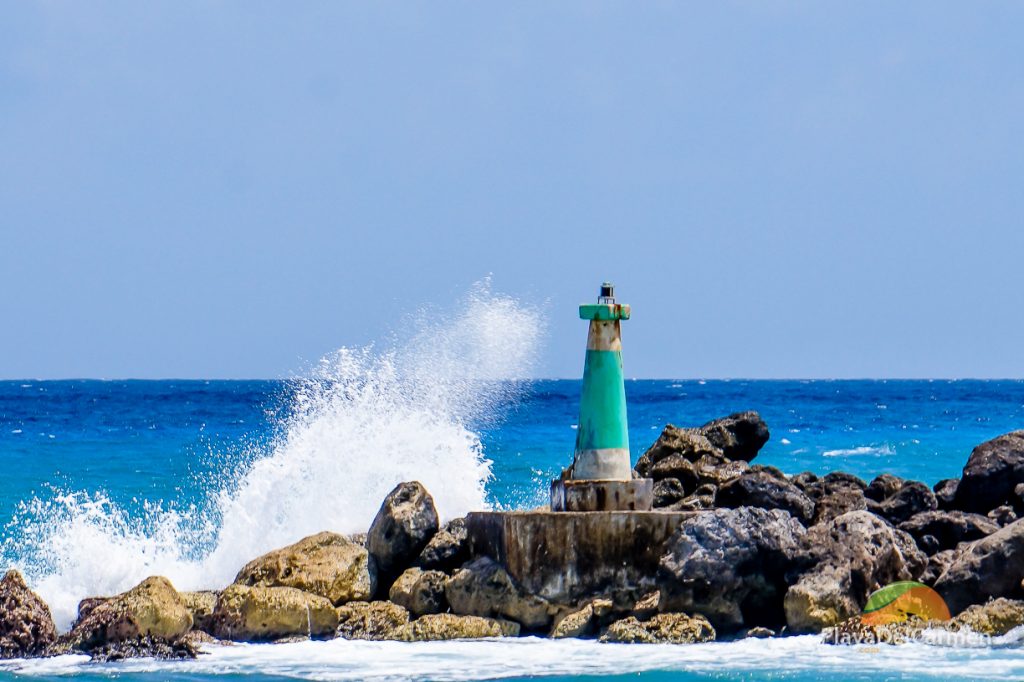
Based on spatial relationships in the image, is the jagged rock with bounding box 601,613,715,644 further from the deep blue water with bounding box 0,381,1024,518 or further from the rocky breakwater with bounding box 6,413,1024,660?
the deep blue water with bounding box 0,381,1024,518

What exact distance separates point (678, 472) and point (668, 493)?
0.43m

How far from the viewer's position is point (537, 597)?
10953mm

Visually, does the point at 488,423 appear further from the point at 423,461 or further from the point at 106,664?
the point at 106,664

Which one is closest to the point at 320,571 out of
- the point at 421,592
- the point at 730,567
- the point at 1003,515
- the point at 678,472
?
the point at 421,592

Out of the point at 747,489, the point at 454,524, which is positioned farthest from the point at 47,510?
the point at 747,489

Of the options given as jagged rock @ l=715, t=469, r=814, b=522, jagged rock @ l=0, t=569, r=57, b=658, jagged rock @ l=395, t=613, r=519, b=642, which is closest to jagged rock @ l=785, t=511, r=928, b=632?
jagged rock @ l=715, t=469, r=814, b=522

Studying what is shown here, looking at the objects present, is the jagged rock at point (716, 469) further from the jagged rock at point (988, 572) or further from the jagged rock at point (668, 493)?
the jagged rock at point (988, 572)

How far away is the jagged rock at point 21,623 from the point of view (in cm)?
1020

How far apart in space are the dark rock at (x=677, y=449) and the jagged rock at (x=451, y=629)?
10.8 feet

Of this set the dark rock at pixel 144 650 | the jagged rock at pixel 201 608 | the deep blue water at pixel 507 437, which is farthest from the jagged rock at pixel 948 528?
the deep blue water at pixel 507 437

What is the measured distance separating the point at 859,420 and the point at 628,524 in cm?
3481

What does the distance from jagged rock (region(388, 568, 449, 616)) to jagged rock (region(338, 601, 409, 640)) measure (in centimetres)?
10

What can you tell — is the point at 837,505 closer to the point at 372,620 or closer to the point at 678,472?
the point at 678,472

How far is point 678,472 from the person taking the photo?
13477mm
